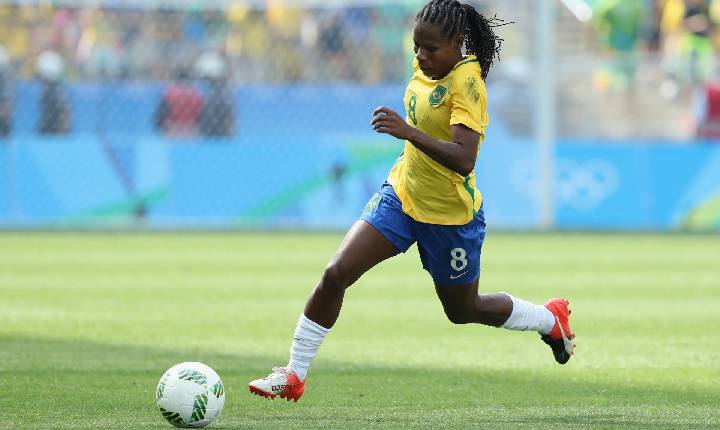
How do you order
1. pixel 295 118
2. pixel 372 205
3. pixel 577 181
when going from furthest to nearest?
pixel 295 118, pixel 577 181, pixel 372 205

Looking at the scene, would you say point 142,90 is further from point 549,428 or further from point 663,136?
point 549,428

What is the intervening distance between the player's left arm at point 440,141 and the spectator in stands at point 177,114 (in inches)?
567

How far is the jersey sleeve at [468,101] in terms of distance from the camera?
6430mm

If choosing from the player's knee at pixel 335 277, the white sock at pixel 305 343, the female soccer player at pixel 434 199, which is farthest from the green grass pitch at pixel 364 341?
the player's knee at pixel 335 277

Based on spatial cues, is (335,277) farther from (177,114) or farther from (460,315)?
(177,114)

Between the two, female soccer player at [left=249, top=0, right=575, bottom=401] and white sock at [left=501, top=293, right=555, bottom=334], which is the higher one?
female soccer player at [left=249, top=0, right=575, bottom=401]

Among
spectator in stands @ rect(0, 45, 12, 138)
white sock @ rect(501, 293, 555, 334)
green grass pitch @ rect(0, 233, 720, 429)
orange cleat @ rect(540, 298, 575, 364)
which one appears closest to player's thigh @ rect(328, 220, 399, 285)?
green grass pitch @ rect(0, 233, 720, 429)

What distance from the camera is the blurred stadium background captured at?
789 inches

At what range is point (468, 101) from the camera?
6461 mm

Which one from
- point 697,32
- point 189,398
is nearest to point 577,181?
point 697,32

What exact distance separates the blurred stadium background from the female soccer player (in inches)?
512

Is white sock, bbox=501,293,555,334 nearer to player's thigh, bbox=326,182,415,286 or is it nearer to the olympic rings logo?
player's thigh, bbox=326,182,415,286

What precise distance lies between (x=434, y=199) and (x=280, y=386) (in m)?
1.18

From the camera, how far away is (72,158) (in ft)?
65.8
